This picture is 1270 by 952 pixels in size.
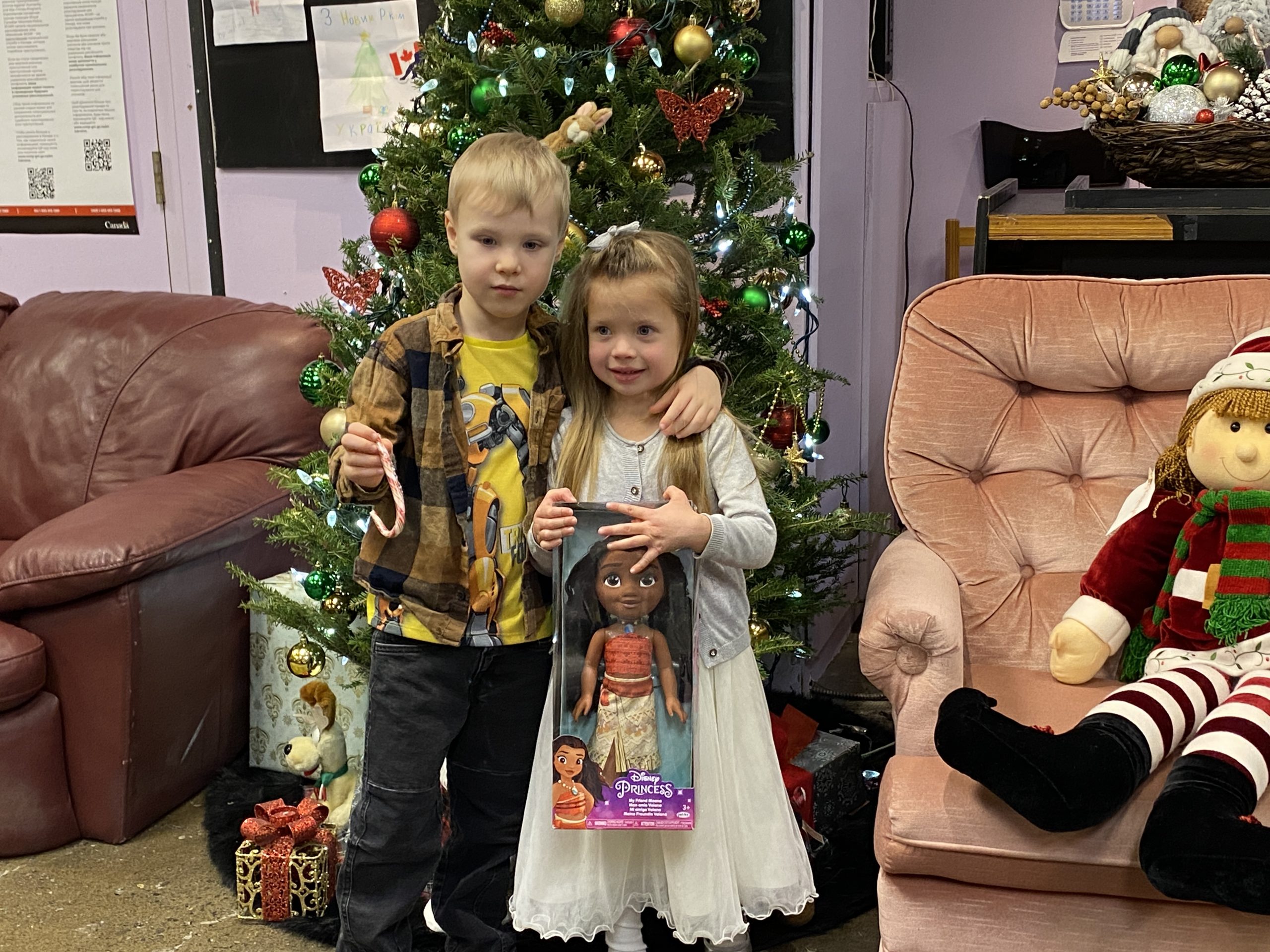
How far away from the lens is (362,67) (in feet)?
9.96

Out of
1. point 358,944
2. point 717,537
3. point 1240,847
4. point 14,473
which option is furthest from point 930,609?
point 14,473

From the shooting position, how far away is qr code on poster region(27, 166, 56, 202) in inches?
138

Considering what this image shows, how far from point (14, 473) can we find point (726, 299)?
1.69m

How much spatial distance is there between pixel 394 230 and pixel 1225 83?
1416mm

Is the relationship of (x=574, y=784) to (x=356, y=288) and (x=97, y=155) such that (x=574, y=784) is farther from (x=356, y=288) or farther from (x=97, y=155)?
(x=97, y=155)

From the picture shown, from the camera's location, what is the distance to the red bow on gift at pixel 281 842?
203cm

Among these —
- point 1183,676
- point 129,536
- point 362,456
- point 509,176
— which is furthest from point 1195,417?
point 129,536

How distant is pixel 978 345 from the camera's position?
77.8 inches

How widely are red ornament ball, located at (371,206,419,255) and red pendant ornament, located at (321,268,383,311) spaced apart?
9cm

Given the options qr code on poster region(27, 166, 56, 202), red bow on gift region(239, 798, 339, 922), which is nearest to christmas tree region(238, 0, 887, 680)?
red bow on gift region(239, 798, 339, 922)

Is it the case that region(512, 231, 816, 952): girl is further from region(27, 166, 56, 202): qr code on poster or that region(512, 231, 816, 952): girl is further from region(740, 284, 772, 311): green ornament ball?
region(27, 166, 56, 202): qr code on poster

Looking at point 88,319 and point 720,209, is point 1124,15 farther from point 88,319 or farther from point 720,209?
point 88,319

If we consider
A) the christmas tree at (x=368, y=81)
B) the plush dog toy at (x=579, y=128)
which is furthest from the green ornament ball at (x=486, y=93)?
the christmas tree at (x=368, y=81)

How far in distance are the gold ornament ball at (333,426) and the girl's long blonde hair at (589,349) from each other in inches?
25.5
